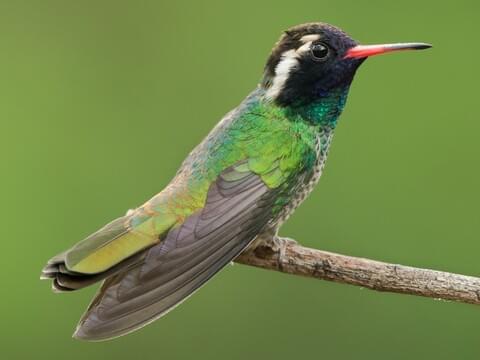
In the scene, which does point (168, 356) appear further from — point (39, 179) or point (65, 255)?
point (65, 255)

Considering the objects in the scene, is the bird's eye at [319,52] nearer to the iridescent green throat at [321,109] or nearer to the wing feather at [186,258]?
the iridescent green throat at [321,109]

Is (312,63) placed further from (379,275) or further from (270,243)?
(379,275)

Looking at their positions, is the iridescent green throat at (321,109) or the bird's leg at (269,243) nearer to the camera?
the bird's leg at (269,243)

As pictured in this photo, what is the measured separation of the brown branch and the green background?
1710 millimetres

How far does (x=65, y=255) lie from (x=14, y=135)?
10.5 ft

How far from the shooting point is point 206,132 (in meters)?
7.15

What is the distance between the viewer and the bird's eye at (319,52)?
5000 mm

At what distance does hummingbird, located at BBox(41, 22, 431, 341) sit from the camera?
4.28m

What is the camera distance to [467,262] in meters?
6.56

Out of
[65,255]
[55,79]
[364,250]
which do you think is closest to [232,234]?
[65,255]

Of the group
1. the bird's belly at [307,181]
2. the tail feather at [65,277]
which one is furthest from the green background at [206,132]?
the tail feather at [65,277]

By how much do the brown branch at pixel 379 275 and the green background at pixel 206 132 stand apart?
5.61 feet

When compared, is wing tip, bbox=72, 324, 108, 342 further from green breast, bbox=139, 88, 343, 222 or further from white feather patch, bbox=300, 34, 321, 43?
white feather patch, bbox=300, 34, 321, 43

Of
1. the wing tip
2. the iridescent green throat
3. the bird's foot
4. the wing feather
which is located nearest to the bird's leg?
the bird's foot
